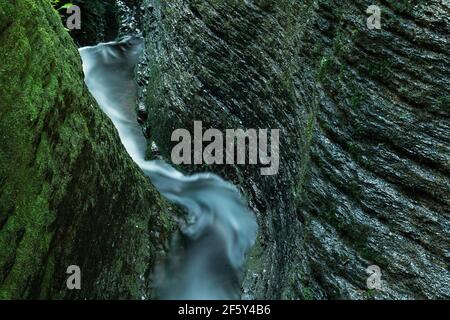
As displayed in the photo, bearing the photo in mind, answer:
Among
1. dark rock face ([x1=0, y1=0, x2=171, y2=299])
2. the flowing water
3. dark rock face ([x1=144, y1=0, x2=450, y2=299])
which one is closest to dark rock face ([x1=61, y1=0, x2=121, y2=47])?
the flowing water

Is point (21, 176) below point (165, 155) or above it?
above

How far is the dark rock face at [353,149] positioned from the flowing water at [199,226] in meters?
0.41

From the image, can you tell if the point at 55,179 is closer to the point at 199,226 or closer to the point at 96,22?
the point at 199,226

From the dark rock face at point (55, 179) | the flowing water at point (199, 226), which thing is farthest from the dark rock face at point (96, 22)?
the dark rock face at point (55, 179)

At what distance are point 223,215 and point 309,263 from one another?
10.6 feet

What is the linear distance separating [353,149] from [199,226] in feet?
11.9

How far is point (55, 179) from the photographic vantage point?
4.28m

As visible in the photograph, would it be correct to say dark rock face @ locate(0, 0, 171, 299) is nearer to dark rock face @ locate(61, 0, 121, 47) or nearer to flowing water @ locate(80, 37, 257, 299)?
flowing water @ locate(80, 37, 257, 299)

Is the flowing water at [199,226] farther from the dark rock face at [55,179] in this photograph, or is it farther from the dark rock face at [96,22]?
the dark rock face at [96,22]

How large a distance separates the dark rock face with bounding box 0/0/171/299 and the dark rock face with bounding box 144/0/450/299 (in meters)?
2.21

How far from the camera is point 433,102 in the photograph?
14.0 ft

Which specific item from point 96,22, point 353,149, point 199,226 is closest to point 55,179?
point 353,149
